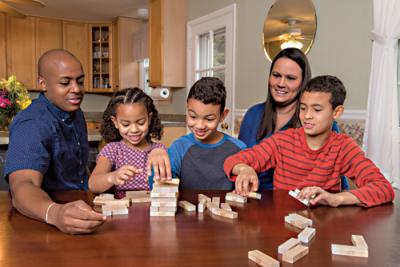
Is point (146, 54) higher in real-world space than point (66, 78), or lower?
higher

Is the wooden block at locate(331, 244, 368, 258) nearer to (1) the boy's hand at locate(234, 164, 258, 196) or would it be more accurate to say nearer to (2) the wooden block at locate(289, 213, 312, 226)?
(2) the wooden block at locate(289, 213, 312, 226)

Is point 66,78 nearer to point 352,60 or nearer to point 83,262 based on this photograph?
point 83,262

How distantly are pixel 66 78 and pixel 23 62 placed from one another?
5.77 meters

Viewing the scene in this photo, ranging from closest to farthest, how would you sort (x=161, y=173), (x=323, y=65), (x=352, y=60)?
(x=161, y=173), (x=352, y=60), (x=323, y=65)

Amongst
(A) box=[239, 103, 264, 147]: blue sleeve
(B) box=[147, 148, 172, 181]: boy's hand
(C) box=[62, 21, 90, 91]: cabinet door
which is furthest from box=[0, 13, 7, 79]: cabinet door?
(B) box=[147, 148, 172, 181]: boy's hand

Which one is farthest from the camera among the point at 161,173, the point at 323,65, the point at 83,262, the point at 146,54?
the point at 146,54

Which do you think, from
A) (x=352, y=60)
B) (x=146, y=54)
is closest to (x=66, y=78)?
(x=352, y=60)

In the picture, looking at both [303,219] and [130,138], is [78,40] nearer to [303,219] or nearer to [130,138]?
[130,138]

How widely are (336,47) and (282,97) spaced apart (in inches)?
44.9

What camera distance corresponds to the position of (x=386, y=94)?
2.27m

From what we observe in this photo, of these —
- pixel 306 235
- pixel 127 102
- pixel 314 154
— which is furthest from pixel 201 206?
pixel 127 102

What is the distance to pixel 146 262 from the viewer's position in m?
0.61

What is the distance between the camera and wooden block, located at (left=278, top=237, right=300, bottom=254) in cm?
66

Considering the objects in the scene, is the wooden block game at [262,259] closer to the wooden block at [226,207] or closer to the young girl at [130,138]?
the wooden block at [226,207]
